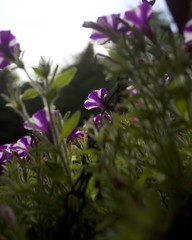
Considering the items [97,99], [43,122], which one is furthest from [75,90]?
[43,122]

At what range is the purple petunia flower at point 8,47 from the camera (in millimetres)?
704

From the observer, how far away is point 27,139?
980mm

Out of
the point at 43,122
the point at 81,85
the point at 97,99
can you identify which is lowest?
the point at 81,85

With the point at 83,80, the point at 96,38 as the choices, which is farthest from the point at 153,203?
the point at 83,80

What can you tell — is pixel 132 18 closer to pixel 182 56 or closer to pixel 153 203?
pixel 182 56

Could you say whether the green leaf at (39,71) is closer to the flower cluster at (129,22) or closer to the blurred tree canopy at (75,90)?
the flower cluster at (129,22)

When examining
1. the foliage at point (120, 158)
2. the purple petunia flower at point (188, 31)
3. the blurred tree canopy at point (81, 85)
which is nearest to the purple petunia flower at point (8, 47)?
the foliage at point (120, 158)

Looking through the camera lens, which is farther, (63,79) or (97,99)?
(97,99)

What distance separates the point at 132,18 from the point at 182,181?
0.29 meters

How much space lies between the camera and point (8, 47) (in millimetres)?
710

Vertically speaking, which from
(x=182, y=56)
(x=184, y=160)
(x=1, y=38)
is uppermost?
(x=1, y=38)

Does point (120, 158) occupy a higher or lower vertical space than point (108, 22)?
lower

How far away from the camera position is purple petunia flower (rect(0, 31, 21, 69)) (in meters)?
0.70

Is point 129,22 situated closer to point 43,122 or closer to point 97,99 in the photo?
point 43,122
